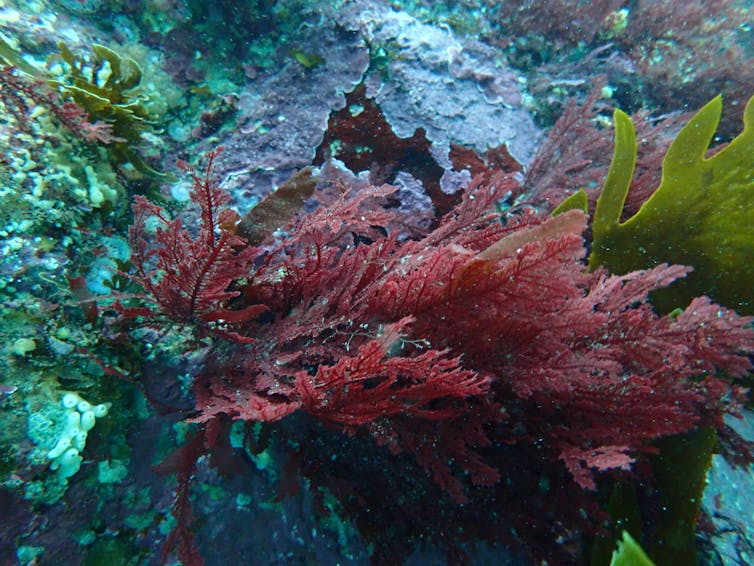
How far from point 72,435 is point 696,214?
3.27 meters

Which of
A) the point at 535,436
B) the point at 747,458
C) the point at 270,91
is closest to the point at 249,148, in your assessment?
the point at 270,91

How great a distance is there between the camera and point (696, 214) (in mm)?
2148

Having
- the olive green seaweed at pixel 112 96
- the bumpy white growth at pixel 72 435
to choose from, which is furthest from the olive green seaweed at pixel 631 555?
the olive green seaweed at pixel 112 96

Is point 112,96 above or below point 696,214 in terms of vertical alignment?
above

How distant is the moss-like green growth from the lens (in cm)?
206

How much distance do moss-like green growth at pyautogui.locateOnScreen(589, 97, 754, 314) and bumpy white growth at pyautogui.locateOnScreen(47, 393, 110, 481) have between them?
283cm

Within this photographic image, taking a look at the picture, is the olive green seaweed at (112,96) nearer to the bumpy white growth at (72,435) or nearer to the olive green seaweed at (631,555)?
the bumpy white growth at (72,435)

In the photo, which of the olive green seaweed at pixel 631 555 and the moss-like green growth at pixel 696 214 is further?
the moss-like green growth at pixel 696 214

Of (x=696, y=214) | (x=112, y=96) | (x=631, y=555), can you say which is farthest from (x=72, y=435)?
(x=696, y=214)

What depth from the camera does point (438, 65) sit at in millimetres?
3113

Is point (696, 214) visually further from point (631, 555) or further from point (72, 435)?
point (72, 435)

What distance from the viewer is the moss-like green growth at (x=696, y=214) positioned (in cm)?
206

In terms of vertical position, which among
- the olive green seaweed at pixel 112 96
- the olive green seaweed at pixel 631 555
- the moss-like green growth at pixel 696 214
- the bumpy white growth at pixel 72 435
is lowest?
the olive green seaweed at pixel 631 555

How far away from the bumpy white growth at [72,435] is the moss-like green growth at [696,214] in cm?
283
